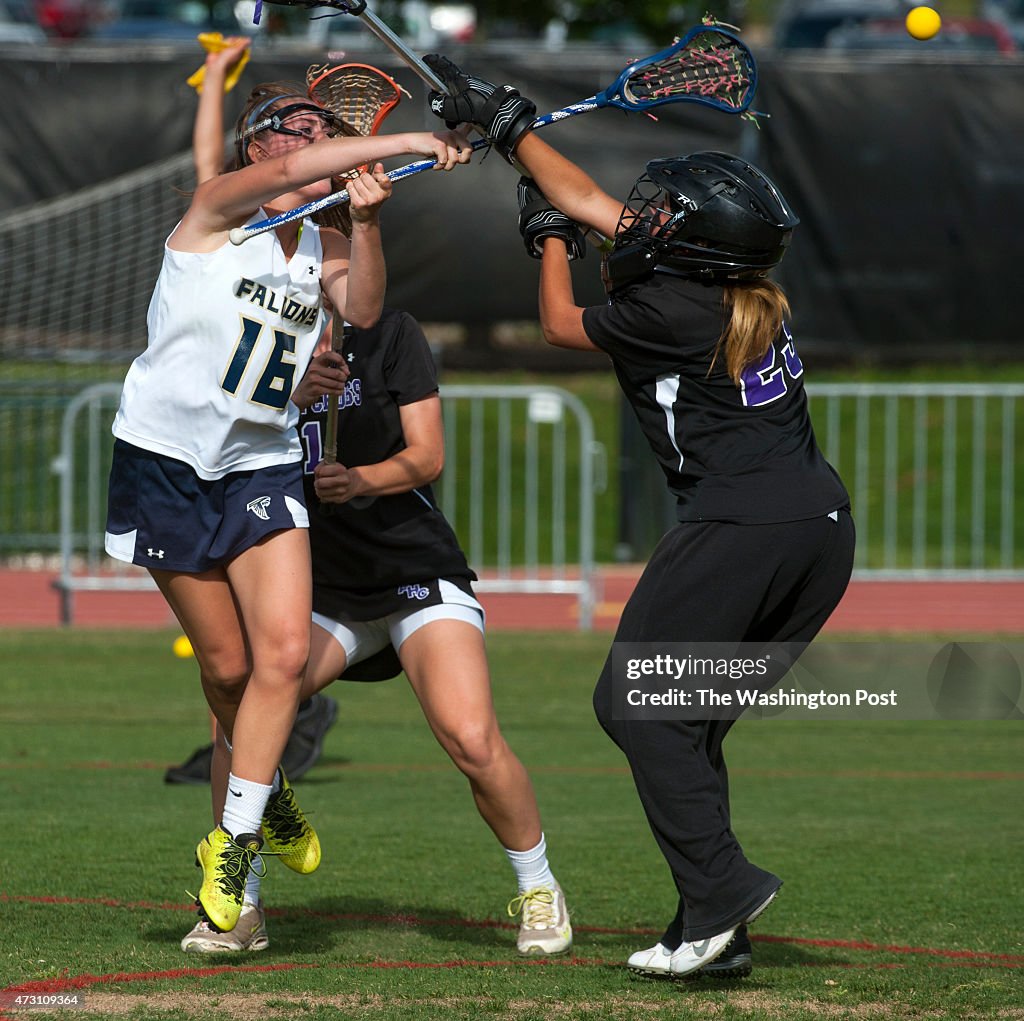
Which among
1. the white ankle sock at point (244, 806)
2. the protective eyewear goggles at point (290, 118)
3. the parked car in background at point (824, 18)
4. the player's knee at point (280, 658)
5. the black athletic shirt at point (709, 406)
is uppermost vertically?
the parked car in background at point (824, 18)

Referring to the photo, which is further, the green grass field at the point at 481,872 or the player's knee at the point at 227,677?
the player's knee at the point at 227,677

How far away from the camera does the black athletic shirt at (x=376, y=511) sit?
502 cm

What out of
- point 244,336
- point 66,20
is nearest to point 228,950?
point 244,336

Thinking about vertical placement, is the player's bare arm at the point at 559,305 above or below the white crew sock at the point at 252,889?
above

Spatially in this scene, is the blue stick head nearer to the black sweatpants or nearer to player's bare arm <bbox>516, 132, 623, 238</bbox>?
player's bare arm <bbox>516, 132, 623, 238</bbox>

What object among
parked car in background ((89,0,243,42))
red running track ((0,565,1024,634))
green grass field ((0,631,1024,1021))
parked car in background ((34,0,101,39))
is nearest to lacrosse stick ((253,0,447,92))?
green grass field ((0,631,1024,1021))

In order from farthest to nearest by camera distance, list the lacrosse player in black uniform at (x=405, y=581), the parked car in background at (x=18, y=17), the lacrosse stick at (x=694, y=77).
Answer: the parked car in background at (x=18, y=17) < the lacrosse stick at (x=694, y=77) < the lacrosse player in black uniform at (x=405, y=581)

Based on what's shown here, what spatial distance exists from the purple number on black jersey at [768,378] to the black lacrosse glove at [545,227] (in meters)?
0.61

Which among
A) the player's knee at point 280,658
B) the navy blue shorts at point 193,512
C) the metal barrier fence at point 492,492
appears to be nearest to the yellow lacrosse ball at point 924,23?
the navy blue shorts at point 193,512

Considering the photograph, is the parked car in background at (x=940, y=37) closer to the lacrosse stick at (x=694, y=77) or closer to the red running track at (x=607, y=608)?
the red running track at (x=607, y=608)

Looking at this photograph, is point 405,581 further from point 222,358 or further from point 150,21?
point 150,21

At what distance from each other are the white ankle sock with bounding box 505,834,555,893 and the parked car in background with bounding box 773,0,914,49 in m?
21.7

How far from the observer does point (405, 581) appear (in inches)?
197

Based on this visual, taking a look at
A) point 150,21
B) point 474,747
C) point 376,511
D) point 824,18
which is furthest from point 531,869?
point 824,18
